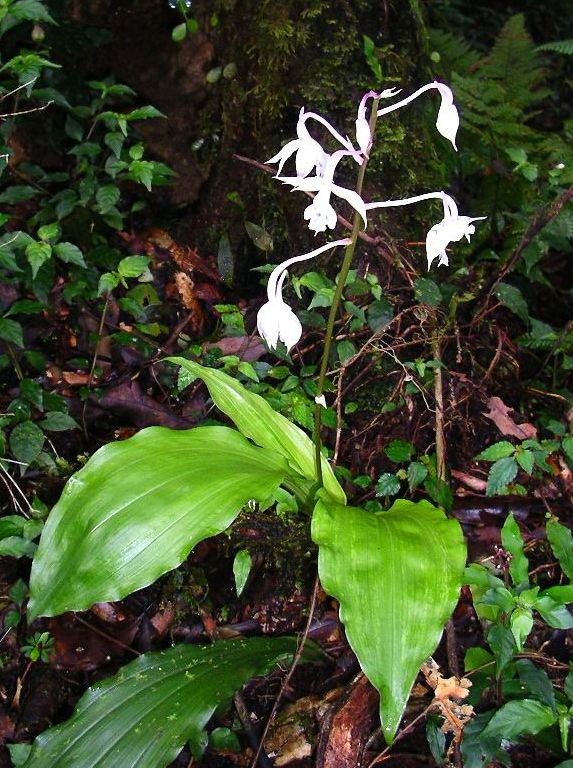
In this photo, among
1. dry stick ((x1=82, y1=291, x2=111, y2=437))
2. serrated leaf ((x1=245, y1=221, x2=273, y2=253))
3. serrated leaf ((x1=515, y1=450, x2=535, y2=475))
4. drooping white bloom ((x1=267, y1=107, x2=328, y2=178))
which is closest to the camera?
drooping white bloom ((x1=267, y1=107, x2=328, y2=178))

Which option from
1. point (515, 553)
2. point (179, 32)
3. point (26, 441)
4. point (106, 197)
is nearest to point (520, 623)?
point (515, 553)

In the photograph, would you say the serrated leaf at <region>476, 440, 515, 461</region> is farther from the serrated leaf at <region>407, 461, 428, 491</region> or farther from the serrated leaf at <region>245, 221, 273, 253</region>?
the serrated leaf at <region>245, 221, 273, 253</region>

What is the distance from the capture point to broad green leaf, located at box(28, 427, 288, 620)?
4.62ft

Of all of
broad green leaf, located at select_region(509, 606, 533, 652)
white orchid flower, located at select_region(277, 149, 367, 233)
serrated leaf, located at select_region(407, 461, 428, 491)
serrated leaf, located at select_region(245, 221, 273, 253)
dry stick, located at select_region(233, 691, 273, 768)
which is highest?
white orchid flower, located at select_region(277, 149, 367, 233)

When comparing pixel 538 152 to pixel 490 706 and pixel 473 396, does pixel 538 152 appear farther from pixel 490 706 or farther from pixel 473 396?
pixel 490 706

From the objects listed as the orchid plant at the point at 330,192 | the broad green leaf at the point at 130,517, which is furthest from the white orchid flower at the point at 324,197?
the broad green leaf at the point at 130,517

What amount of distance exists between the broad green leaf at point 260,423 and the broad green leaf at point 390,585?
0.34 meters

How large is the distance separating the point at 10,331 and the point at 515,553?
5.17ft

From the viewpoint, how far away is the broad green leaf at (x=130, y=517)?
1407mm

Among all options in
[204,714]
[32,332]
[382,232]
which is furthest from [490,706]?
[32,332]

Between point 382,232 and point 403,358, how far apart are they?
1.48ft

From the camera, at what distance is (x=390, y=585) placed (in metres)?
1.32

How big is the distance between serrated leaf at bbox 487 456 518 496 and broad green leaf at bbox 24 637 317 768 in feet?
2.49

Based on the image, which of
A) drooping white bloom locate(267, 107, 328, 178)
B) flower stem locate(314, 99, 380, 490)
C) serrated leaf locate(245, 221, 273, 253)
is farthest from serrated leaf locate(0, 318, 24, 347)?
drooping white bloom locate(267, 107, 328, 178)
